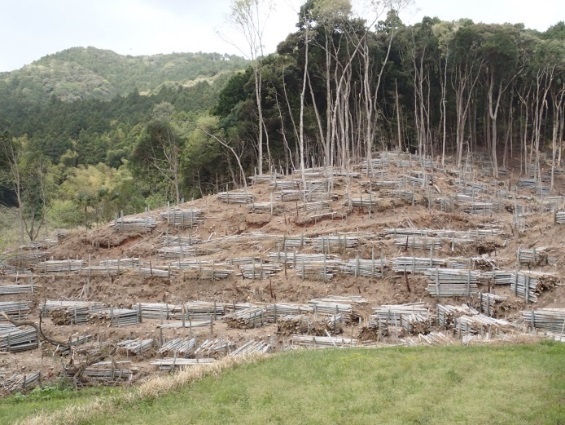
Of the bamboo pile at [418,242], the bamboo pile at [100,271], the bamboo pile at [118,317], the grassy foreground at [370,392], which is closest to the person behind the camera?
the grassy foreground at [370,392]

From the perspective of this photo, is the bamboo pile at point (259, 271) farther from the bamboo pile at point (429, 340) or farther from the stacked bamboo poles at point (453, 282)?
the bamboo pile at point (429, 340)

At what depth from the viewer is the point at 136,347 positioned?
14.4m

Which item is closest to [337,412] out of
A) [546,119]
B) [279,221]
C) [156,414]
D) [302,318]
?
[156,414]

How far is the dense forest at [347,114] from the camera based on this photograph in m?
31.4

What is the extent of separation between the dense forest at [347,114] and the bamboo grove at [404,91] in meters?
0.08

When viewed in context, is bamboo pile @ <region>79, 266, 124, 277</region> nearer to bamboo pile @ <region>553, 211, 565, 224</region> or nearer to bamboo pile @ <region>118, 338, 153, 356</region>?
bamboo pile @ <region>118, 338, 153, 356</region>

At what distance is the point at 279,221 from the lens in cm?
2280

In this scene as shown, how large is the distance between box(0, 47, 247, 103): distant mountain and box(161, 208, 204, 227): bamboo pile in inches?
2618

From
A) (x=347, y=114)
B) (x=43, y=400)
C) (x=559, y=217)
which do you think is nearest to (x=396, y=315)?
(x=559, y=217)

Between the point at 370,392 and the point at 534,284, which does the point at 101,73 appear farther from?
the point at 370,392

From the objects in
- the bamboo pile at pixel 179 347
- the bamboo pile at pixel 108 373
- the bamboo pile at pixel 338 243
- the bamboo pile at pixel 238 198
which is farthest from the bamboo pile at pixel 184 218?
the bamboo pile at pixel 108 373

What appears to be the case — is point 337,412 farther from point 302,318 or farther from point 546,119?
point 546,119

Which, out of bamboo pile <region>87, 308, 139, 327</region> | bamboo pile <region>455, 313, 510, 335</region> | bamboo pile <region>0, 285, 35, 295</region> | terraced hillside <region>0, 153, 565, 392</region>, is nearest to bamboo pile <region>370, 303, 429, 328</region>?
terraced hillside <region>0, 153, 565, 392</region>

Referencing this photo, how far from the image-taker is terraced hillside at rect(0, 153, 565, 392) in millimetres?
13766
